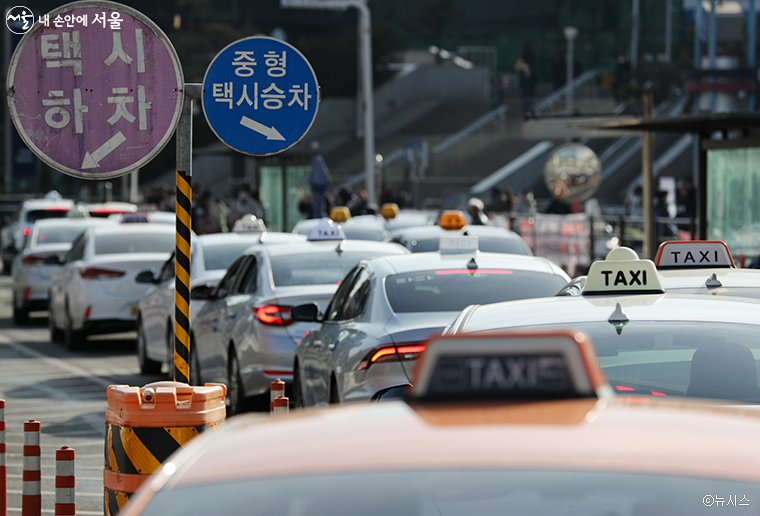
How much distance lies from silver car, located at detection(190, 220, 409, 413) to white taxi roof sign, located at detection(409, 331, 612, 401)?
803cm

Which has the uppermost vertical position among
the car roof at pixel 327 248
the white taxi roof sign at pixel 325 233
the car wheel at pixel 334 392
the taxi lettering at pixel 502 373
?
the taxi lettering at pixel 502 373

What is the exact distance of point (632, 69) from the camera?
53.4 metres

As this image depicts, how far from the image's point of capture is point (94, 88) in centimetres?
695

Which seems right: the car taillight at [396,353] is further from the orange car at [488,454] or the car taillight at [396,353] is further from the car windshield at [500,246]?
the car windshield at [500,246]

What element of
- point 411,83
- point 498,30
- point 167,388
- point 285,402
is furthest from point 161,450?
point 498,30

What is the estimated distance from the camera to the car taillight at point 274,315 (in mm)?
10422

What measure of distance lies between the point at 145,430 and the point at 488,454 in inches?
144

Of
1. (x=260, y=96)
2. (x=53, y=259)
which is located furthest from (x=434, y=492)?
(x=53, y=259)

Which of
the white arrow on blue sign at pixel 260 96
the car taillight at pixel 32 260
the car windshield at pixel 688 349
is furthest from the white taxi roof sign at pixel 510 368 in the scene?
the car taillight at pixel 32 260

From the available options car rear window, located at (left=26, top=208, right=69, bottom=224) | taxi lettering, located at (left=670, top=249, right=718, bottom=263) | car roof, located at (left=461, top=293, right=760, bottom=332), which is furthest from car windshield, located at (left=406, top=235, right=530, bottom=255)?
car rear window, located at (left=26, top=208, right=69, bottom=224)

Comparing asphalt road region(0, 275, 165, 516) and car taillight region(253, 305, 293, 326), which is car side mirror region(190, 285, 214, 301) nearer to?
asphalt road region(0, 275, 165, 516)

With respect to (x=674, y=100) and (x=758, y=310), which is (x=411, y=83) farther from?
(x=758, y=310)

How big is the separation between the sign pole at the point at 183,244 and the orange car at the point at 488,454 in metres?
4.64

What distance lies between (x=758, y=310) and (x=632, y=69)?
4974 cm
